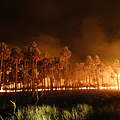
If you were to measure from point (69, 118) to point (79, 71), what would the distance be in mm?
135707

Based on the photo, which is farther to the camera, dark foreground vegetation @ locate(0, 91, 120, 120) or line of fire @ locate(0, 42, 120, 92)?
line of fire @ locate(0, 42, 120, 92)

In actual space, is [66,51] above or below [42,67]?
above

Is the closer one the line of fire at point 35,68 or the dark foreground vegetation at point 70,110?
the dark foreground vegetation at point 70,110

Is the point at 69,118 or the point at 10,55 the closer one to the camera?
the point at 69,118

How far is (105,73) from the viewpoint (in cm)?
14425

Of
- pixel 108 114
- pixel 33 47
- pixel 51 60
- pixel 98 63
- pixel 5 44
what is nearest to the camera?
pixel 108 114

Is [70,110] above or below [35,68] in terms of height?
below

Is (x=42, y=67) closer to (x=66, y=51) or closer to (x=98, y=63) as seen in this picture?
(x=66, y=51)

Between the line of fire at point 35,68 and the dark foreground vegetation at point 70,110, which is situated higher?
the line of fire at point 35,68

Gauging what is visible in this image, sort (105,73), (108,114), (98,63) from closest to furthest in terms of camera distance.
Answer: (108,114), (98,63), (105,73)

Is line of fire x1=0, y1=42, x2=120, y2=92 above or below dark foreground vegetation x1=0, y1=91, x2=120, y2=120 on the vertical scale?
above

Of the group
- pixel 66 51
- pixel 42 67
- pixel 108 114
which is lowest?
pixel 108 114

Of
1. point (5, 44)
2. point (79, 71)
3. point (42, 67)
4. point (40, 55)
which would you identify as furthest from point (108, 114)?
point (79, 71)

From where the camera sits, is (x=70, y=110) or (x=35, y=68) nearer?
(x=70, y=110)
